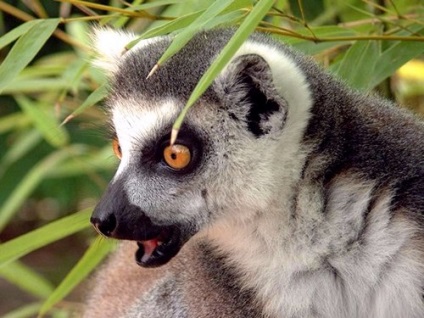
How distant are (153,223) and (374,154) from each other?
556mm

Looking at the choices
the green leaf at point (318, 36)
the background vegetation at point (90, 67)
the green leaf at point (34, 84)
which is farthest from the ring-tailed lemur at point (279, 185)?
the green leaf at point (34, 84)

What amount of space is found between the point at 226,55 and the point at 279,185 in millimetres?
495

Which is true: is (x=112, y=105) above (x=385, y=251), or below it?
below

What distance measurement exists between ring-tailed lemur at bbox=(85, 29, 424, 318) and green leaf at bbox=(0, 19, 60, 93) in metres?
0.29

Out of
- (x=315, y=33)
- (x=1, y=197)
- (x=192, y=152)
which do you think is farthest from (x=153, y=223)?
(x=1, y=197)

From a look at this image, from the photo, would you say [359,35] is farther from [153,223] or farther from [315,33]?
[153,223]

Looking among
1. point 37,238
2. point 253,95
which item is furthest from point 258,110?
point 37,238

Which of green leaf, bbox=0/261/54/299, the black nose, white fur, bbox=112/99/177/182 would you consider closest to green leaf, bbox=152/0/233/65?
white fur, bbox=112/99/177/182

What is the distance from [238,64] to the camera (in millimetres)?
2377

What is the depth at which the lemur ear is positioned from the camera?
2.37m

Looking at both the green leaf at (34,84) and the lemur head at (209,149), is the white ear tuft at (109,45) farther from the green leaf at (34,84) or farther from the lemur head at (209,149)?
the green leaf at (34,84)

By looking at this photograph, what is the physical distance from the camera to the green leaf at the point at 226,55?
1951 millimetres

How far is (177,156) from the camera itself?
2.38 meters

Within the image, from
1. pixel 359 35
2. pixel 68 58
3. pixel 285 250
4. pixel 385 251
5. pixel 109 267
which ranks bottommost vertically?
pixel 109 267
